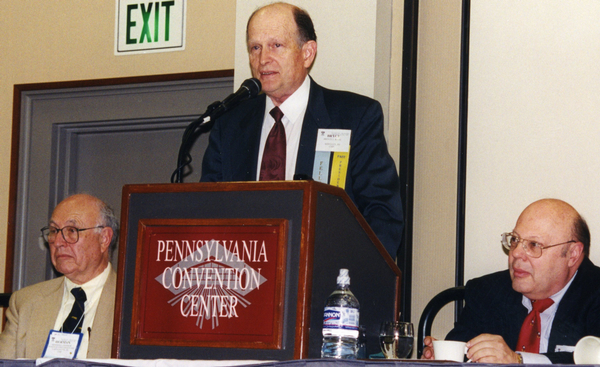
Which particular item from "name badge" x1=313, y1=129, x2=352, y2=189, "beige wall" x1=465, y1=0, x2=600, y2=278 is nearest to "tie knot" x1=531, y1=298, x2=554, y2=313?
"beige wall" x1=465, y1=0, x2=600, y2=278

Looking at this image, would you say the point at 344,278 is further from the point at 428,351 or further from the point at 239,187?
the point at 428,351

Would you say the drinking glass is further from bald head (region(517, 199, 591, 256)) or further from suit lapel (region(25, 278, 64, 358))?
suit lapel (region(25, 278, 64, 358))

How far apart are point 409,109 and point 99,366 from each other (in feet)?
6.21

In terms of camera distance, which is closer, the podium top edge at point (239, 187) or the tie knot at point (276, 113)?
the podium top edge at point (239, 187)

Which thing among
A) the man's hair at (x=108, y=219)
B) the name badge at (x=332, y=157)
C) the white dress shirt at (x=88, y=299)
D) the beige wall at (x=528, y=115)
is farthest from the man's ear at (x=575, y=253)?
the man's hair at (x=108, y=219)

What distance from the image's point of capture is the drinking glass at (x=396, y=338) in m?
1.87

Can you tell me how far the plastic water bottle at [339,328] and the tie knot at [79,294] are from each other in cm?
178

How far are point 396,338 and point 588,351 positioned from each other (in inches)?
20.2

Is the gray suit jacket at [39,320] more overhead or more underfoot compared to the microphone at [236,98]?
more underfoot

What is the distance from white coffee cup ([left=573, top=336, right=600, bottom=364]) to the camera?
1456 millimetres

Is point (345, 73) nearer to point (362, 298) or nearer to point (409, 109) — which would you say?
point (409, 109)

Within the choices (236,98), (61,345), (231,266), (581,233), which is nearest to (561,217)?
(581,233)

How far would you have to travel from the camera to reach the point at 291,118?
2.59 m

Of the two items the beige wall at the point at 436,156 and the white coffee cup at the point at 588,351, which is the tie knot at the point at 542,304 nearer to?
the beige wall at the point at 436,156
